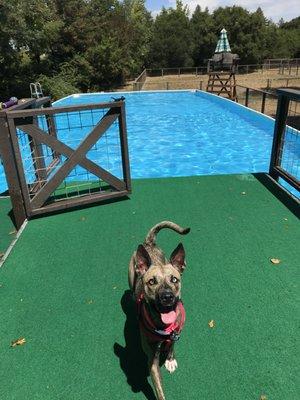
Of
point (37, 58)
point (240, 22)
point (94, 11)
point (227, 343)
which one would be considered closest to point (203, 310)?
point (227, 343)

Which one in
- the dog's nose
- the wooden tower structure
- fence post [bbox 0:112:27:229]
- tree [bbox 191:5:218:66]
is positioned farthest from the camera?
tree [bbox 191:5:218:66]

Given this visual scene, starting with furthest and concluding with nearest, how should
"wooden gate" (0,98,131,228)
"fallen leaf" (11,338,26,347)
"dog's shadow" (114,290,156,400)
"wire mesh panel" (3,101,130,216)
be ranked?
"wire mesh panel" (3,101,130,216)
"wooden gate" (0,98,131,228)
"fallen leaf" (11,338,26,347)
"dog's shadow" (114,290,156,400)

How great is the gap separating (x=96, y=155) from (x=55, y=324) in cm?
1029

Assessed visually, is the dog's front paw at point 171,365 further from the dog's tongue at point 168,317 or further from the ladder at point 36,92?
the ladder at point 36,92

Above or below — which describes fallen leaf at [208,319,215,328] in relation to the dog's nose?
below

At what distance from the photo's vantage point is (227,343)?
346 cm

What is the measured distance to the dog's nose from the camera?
2.53 m

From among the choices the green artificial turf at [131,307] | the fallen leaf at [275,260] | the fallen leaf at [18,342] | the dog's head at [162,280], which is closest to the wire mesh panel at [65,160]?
the green artificial turf at [131,307]

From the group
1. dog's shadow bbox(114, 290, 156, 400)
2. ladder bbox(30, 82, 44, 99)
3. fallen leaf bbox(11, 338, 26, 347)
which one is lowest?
dog's shadow bbox(114, 290, 156, 400)

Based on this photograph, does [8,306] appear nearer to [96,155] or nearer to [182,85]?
[96,155]

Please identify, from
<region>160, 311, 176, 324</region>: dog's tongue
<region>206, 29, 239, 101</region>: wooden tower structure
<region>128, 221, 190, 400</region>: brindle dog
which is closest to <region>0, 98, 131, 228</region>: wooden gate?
<region>128, 221, 190, 400</region>: brindle dog

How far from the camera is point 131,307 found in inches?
157

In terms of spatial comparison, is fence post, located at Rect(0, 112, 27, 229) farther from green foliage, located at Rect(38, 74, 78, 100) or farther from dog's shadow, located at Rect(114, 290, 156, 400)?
green foliage, located at Rect(38, 74, 78, 100)

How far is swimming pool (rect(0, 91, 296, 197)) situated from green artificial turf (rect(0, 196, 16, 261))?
419 cm
